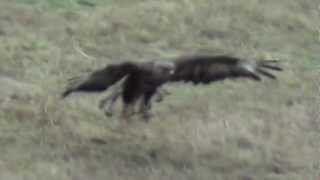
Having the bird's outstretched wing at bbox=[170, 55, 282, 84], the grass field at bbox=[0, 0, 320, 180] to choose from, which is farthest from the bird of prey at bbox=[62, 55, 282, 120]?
the grass field at bbox=[0, 0, 320, 180]

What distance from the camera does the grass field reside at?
5660mm

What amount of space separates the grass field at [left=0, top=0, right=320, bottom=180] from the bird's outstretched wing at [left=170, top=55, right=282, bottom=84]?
0.36 m

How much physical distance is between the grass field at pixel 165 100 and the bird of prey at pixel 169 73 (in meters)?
0.29

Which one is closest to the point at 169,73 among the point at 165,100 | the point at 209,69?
the point at 209,69

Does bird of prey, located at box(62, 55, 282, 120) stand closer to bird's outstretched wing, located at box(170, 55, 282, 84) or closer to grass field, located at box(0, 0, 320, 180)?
bird's outstretched wing, located at box(170, 55, 282, 84)

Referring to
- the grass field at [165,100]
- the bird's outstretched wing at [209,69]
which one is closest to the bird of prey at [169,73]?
the bird's outstretched wing at [209,69]

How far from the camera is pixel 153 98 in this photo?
6.19 metres

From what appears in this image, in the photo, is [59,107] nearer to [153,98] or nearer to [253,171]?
[153,98]

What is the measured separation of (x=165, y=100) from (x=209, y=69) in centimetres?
86

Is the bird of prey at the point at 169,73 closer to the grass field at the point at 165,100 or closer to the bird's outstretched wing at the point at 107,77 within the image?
the bird's outstretched wing at the point at 107,77

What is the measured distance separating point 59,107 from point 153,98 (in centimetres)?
59

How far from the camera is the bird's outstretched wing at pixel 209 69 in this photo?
19.1ft

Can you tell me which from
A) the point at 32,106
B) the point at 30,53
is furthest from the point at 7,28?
the point at 32,106

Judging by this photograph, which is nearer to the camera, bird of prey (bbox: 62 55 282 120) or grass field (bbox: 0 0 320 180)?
grass field (bbox: 0 0 320 180)
